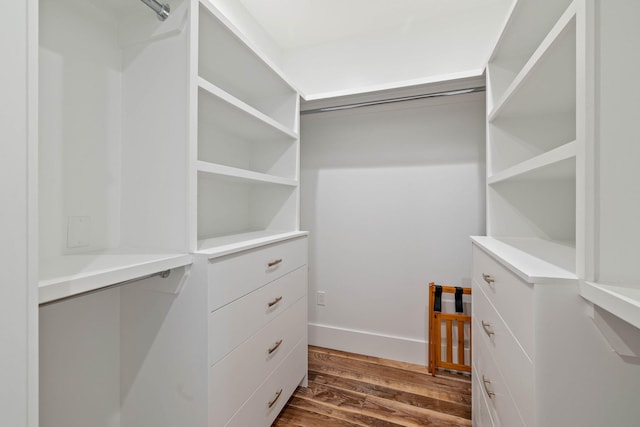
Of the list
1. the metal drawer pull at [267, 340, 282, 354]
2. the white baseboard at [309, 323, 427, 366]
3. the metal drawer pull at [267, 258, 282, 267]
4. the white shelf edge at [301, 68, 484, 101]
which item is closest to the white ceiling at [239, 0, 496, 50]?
the white shelf edge at [301, 68, 484, 101]

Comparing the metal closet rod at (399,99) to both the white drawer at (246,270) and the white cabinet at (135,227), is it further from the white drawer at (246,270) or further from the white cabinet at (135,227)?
the white drawer at (246,270)

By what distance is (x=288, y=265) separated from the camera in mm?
1567

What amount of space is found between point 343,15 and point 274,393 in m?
2.48

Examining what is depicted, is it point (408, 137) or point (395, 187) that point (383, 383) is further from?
point (408, 137)

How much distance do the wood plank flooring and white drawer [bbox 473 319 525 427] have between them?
0.40m

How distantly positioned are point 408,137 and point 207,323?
1841 mm

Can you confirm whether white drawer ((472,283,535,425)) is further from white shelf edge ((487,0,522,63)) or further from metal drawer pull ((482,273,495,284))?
white shelf edge ((487,0,522,63))

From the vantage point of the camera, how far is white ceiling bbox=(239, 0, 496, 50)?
6.12ft

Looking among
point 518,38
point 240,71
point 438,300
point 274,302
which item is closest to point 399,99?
point 518,38

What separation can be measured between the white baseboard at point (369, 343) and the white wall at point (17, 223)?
198 centimetres

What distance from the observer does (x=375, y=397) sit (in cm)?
169

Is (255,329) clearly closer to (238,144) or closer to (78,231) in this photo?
(78,231)

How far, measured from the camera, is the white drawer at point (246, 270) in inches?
39.6

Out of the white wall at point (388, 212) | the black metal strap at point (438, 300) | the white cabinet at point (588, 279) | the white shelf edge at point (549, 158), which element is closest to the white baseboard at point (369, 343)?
the white wall at point (388, 212)
